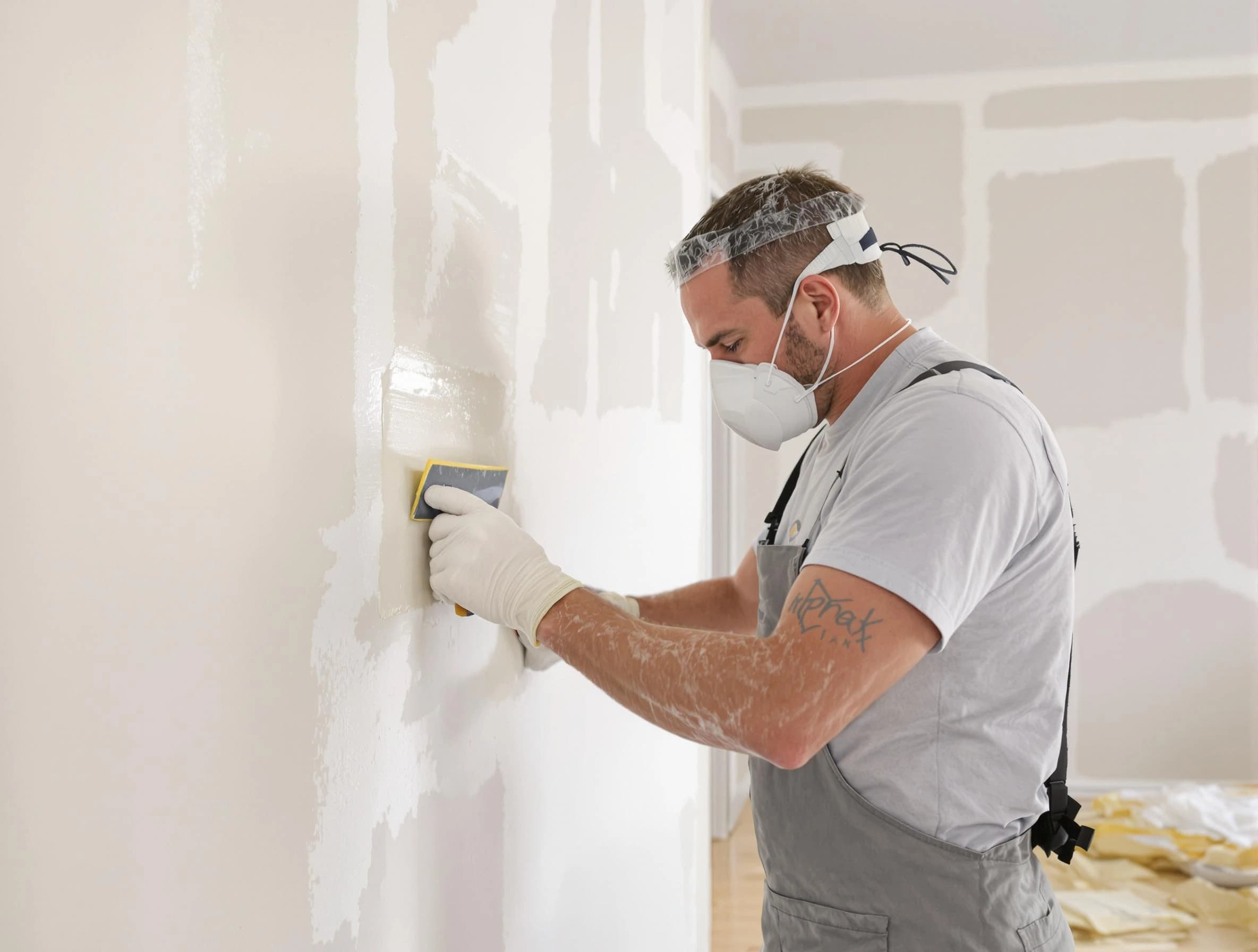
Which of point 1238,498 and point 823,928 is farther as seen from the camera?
point 1238,498

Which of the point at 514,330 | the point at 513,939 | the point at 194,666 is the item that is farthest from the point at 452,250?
the point at 513,939

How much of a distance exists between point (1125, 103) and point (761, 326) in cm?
429

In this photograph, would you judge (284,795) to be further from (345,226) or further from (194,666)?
(345,226)

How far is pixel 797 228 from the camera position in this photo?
4.32ft

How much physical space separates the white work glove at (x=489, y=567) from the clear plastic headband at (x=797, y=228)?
51cm

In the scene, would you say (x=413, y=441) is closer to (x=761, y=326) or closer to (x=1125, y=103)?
(x=761, y=326)

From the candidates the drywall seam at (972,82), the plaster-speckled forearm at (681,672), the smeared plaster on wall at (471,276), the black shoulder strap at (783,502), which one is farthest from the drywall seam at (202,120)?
the drywall seam at (972,82)

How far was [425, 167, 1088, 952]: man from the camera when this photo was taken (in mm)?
988

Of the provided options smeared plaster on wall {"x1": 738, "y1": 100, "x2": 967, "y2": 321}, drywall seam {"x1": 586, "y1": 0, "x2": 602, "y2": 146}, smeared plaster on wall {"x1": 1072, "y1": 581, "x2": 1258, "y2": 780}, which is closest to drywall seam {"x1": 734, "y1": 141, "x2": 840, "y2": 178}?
smeared plaster on wall {"x1": 738, "y1": 100, "x2": 967, "y2": 321}

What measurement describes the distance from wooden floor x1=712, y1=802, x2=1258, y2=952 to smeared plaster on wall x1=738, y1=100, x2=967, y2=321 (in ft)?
8.77

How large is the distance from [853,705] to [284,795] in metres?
0.56

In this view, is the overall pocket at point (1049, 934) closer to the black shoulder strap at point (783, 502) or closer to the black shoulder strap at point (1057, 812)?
the black shoulder strap at point (1057, 812)

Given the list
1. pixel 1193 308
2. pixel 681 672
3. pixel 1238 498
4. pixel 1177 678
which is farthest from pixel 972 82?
pixel 681 672

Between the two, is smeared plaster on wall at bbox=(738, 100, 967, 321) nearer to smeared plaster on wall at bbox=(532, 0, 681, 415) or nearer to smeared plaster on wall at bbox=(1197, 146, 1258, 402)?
smeared plaster on wall at bbox=(1197, 146, 1258, 402)
